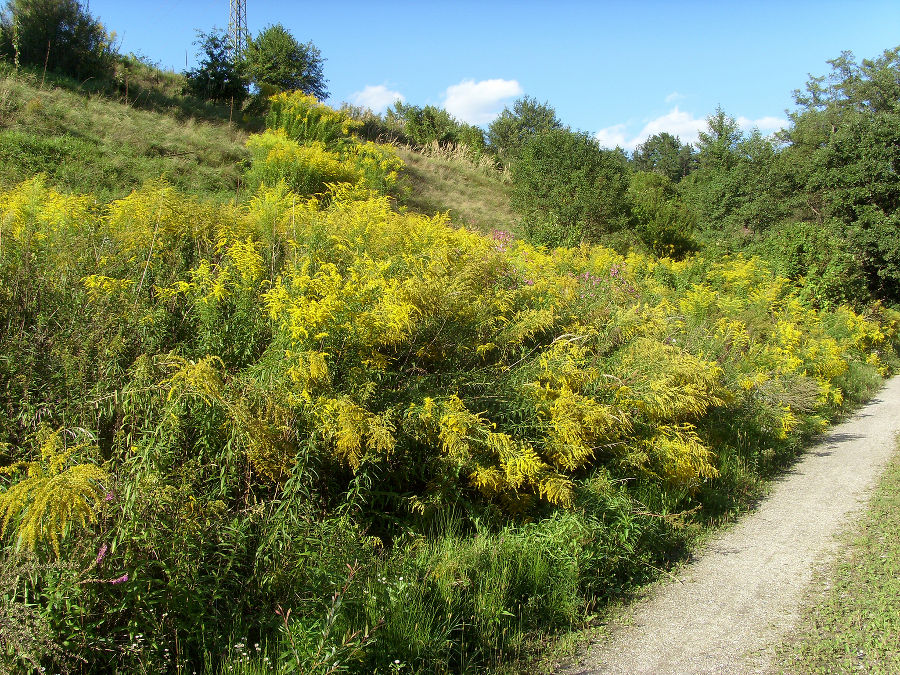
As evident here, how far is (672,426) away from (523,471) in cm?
248

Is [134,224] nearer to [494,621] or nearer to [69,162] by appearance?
[494,621]

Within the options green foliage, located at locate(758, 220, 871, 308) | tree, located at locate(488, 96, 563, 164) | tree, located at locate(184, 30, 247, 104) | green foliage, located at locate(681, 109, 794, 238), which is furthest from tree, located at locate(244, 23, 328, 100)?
tree, located at locate(488, 96, 563, 164)

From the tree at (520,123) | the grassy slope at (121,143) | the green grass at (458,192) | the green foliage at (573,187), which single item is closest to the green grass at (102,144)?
the grassy slope at (121,143)

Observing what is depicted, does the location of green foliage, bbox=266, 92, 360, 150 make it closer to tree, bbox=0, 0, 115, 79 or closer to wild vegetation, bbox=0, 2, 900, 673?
tree, bbox=0, 0, 115, 79

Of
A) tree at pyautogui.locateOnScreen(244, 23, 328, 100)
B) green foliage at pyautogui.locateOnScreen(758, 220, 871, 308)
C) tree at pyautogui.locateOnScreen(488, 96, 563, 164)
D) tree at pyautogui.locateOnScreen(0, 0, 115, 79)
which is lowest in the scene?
green foliage at pyautogui.locateOnScreen(758, 220, 871, 308)

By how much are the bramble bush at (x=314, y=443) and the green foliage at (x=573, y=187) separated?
9.98 m

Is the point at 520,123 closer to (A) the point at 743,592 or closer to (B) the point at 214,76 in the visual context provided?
(B) the point at 214,76

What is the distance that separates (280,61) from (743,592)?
67.3 ft

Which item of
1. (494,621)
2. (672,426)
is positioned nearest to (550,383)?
(672,426)

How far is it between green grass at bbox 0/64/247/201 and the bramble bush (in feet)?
13.5

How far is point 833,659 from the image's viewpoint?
4.05 metres

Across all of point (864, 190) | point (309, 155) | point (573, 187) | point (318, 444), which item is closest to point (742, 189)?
point (864, 190)

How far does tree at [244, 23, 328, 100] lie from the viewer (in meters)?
19.9

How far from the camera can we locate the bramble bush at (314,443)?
10.1 ft
